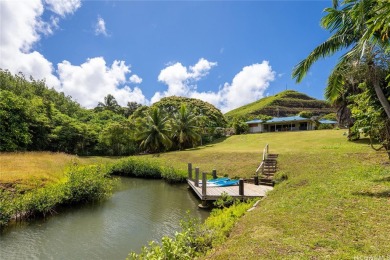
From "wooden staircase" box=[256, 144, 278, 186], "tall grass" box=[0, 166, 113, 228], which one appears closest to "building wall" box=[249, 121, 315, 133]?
"wooden staircase" box=[256, 144, 278, 186]

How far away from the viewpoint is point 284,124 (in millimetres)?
51969

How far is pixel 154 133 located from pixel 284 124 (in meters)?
30.3

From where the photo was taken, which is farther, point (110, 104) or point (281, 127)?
point (110, 104)

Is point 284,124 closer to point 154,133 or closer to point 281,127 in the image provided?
point 281,127

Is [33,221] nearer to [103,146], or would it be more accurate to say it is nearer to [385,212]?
[385,212]

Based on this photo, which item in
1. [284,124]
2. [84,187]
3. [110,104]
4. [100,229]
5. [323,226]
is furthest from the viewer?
[110,104]

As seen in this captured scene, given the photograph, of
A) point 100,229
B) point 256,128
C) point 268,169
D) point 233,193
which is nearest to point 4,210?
point 100,229

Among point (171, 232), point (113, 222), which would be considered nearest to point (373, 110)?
point (171, 232)

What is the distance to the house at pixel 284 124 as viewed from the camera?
4864 cm

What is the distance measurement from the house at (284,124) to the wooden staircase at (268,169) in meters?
31.7

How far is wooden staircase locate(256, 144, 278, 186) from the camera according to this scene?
52.0ft

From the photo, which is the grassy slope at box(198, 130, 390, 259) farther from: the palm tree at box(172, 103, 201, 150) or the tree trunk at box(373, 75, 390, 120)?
the palm tree at box(172, 103, 201, 150)

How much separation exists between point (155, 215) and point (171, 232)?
7.83 ft

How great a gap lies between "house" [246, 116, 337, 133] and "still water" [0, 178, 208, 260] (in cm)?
4011
